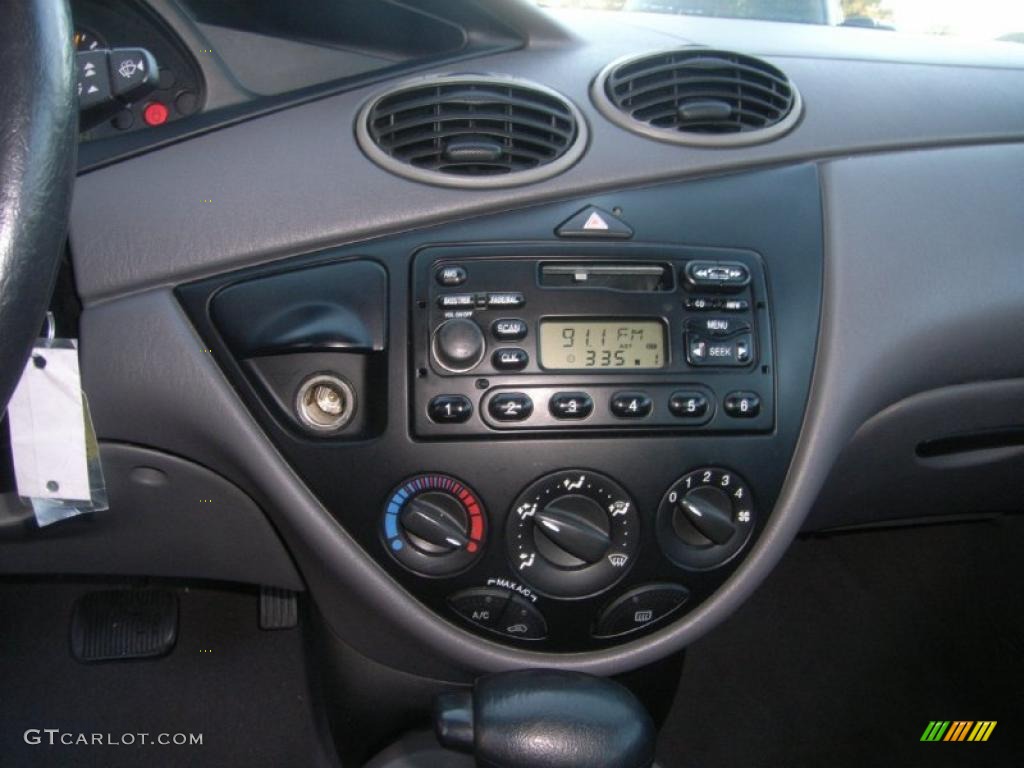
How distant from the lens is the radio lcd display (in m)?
0.91

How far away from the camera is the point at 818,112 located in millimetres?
1101

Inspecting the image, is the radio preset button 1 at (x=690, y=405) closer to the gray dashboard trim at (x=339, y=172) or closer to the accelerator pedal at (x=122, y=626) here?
the gray dashboard trim at (x=339, y=172)

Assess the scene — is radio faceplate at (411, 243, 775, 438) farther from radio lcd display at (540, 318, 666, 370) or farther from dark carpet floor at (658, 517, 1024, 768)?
dark carpet floor at (658, 517, 1024, 768)

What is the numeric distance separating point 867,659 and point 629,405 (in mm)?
1028

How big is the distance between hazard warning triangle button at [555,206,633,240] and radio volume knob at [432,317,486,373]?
0.15 metres

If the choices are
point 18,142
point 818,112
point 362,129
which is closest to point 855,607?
point 818,112

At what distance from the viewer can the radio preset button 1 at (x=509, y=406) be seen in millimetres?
886

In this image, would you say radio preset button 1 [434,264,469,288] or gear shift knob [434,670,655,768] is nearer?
gear shift knob [434,670,655,768]

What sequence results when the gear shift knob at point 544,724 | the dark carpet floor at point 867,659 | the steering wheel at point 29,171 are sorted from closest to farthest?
the steering wheel at point 29,171, the gear shift knob at point 544,724, the dark carpet floor at point 867,659

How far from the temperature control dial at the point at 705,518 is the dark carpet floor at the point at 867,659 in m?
0.71

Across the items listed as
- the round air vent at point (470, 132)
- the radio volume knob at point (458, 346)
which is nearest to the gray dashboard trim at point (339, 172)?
the round air vent at point (470, 132)

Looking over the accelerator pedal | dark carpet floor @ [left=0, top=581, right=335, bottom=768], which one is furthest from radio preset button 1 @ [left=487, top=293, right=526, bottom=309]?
the accelerator pedal

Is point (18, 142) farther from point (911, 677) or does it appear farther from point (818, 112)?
point (911, 677)

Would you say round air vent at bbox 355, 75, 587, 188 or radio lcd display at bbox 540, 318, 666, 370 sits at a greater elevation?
round air vent at bbox 355, 75, 587, 188
